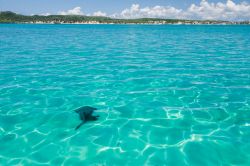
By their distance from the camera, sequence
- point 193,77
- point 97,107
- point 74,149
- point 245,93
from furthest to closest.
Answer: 1. point 193,77
2. point 245,93
3. point 97,107
4. point 74,149

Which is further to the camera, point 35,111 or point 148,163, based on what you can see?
point 35,111

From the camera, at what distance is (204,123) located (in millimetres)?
10414

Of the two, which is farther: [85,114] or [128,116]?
[128,116]

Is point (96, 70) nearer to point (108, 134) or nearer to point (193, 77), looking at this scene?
point (193, 77)

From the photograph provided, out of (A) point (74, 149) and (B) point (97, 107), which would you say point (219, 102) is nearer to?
(B) point (97, 107)

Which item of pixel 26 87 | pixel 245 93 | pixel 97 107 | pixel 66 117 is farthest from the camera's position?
pixel 26 87

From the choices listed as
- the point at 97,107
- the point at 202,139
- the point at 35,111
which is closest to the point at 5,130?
the point at 35,111

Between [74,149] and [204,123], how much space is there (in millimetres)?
6042

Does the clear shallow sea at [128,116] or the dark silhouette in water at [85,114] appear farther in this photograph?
the dark silhouette in water at [85,114]

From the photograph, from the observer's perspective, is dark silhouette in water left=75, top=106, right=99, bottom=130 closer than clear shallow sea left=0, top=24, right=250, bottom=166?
No

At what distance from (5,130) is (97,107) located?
180 inches

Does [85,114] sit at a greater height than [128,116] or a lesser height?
greater

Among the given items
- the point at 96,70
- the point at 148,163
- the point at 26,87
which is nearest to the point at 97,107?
the point at 148,163

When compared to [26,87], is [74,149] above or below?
below
